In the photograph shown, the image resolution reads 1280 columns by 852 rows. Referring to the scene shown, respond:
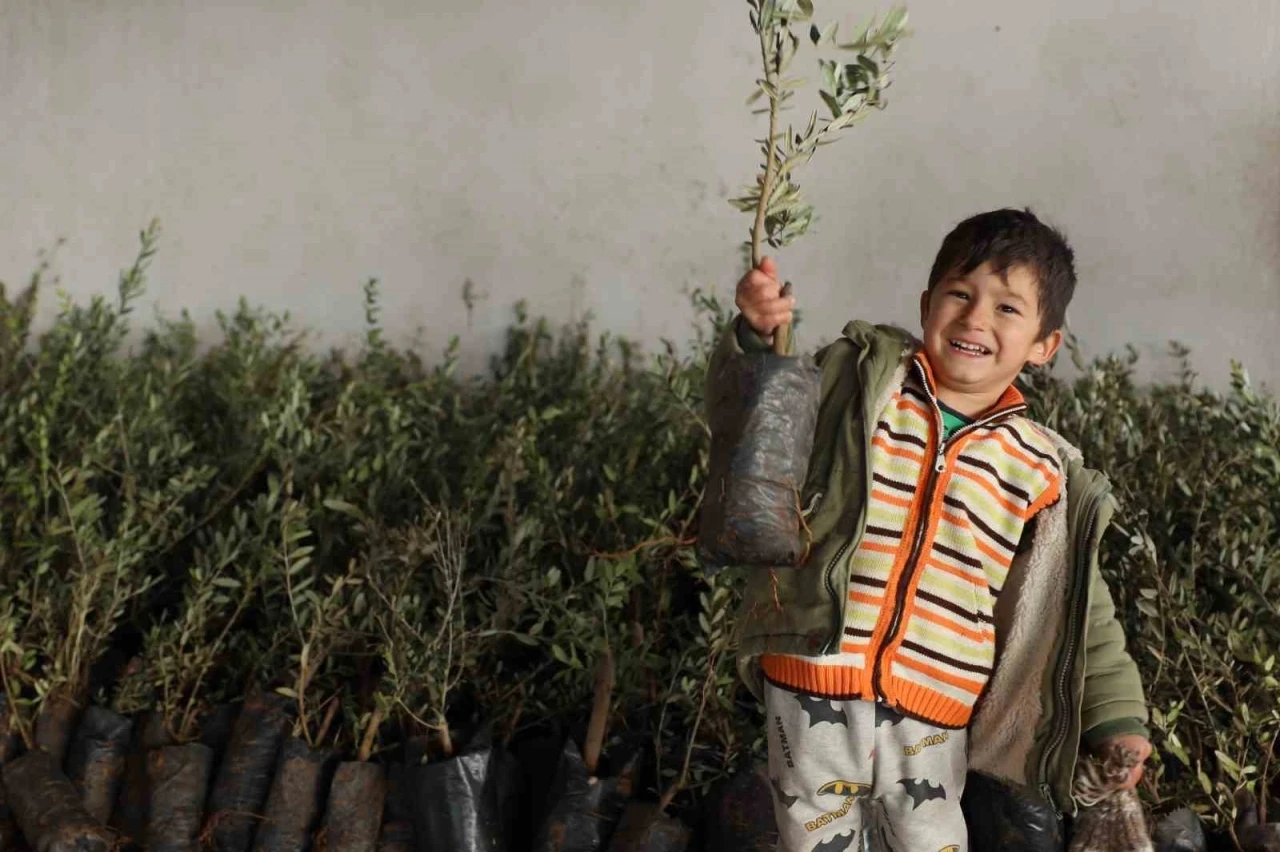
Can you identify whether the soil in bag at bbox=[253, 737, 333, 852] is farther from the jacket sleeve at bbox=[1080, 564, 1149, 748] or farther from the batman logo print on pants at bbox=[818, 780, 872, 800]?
the jacket sleeve at bbox=[1080, 564, 1149, 748]

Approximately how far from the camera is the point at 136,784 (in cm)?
314

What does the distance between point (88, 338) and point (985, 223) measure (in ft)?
9.26

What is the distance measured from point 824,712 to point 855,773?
118 millimetres

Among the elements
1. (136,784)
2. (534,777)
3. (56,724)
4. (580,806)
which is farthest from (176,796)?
(580,806)

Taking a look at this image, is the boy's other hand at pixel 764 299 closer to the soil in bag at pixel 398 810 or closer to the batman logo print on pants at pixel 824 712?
the batman logo print on pants at pixel 824 712

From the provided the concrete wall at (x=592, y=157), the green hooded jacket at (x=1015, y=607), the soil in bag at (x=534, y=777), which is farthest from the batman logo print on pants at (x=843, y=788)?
the concrete wall at (x=592, y=157)

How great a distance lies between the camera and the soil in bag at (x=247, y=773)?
3055 mm

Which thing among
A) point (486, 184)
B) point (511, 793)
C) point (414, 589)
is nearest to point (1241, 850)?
point (511, 793)

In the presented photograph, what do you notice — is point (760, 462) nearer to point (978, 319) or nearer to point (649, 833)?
point (978, 319)

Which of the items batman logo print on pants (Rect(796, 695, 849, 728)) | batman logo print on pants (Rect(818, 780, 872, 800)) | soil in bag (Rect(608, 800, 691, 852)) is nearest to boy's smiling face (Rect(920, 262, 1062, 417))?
batman logo print on pants (Rect(796, 695, 849, 728))

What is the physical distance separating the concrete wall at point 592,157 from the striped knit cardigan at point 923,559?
5.50 ft

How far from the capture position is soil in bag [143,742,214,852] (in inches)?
119

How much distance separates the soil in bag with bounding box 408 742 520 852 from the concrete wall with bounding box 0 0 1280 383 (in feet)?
4.99

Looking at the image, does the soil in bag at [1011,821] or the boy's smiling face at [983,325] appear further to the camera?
the soil in bag at [1011,821]
